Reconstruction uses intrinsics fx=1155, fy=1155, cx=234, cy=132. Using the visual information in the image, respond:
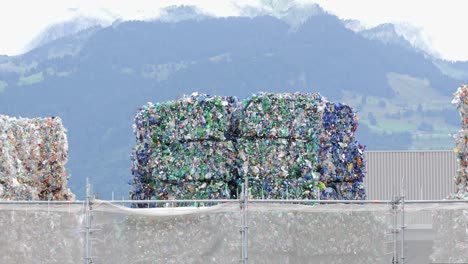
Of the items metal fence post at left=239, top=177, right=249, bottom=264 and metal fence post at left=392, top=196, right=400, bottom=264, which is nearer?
metal fence post at left=392, top=196, right=400, bottom=264

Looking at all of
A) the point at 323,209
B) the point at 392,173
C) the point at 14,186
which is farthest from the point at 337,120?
the point at 392,173

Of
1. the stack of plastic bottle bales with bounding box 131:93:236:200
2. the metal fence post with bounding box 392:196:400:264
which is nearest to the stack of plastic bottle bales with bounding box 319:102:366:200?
the stack of plastic bottle bales with bounding box 131:93:236:200

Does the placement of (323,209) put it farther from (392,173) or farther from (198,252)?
(392,173)

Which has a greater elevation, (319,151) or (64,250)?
(319,151)

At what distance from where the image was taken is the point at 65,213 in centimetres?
1870

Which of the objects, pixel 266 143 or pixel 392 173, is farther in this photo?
pixel 392 173

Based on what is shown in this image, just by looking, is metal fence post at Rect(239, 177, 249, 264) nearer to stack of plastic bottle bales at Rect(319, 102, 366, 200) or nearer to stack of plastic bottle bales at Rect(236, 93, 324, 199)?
stack of plastic bottle bales at Rect(236, 93, 324, 199)

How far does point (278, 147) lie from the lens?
25094mm

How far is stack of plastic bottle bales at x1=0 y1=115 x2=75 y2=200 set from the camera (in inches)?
1016

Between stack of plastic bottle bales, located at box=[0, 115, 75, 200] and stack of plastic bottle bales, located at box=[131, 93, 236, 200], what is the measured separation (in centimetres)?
281

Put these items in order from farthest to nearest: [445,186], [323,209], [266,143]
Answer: [445,186], [266,143], [323,209]

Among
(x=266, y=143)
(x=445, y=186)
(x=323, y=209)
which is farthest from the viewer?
(x=445, y=186)

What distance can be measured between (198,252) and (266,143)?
724 cm

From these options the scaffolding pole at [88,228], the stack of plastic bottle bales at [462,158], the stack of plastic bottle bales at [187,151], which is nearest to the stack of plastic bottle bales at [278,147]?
the stack of plastic bottle bales at [187,151]
